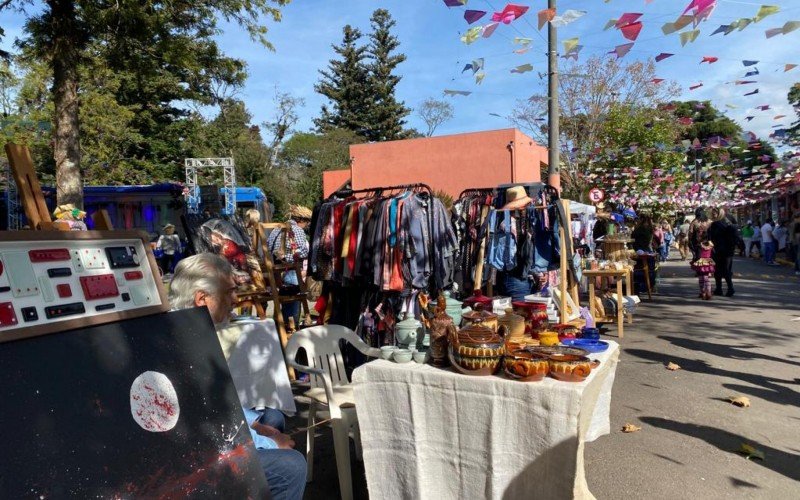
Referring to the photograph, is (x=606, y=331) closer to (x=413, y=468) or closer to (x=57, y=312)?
(x=413, y=468)

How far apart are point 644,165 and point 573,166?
12.0 ft

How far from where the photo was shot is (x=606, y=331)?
24.8 feet

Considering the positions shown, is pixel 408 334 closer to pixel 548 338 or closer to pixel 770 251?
pixel 548 338

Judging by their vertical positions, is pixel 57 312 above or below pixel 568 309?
above

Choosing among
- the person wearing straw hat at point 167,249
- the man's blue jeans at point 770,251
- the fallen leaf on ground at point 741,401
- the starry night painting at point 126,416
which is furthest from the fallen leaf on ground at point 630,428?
the man's blue jeans at point 770,251

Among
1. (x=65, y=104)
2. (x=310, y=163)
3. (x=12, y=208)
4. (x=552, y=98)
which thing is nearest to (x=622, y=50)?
(x=552, y=98)

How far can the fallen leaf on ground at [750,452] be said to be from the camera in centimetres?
351

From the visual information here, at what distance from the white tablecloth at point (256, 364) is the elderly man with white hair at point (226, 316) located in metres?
0.18

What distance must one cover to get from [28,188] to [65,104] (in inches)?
342

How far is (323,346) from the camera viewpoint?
12.5 feet

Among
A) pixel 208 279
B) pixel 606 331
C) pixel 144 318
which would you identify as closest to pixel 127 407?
pixel 144 318

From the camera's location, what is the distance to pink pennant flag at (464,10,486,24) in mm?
5586

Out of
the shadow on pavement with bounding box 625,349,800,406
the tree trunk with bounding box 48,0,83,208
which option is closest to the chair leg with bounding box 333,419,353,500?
the shadow on pavement with bounding box 625,349,800,406

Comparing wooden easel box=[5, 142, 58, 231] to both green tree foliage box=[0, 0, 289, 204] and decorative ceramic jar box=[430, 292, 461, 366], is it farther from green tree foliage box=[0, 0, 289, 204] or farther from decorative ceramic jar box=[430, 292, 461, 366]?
green tree foliage box=[0, 0, 289, 204]
